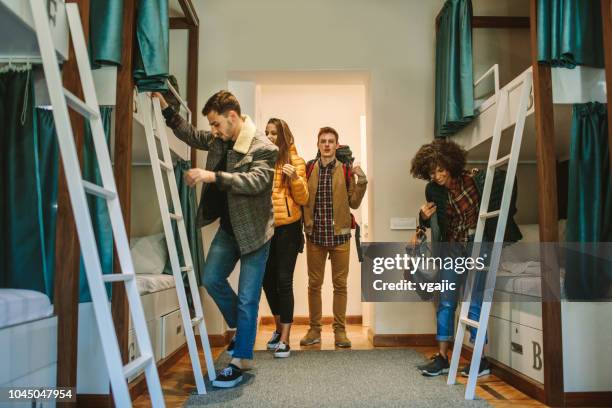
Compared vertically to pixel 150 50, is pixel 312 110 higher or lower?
higher

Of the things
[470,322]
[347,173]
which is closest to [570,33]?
[470,322]

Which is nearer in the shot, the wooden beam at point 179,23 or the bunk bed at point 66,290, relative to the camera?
the bunk bed at point 66,290

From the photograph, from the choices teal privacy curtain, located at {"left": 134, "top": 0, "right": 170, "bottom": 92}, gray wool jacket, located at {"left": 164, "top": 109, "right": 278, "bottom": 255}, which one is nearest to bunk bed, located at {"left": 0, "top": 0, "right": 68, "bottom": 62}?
teal privacy curtain, located at {"left": 134, "top": 0, "right": 170, "bottom": 92}

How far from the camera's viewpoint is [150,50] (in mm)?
2172

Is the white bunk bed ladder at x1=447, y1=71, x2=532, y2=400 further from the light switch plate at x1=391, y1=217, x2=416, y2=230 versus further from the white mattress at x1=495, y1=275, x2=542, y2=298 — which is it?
the light switch plate at x1=391, y1=217, x2=416, y2=230

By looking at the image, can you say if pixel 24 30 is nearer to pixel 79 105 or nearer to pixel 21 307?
pixel 79 105

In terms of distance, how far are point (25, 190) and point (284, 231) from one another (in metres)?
1.49

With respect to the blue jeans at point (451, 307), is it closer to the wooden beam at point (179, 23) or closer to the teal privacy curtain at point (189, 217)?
the teal privacy curtain at point (189, 217)

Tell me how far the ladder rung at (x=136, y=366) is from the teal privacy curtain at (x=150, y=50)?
3.79ft

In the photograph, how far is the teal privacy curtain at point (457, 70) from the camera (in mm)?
3191

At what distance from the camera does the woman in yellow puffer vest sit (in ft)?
9.96

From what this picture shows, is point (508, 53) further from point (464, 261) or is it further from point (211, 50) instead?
point (211, 50)

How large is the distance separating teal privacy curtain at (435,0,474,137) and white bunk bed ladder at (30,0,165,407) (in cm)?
221

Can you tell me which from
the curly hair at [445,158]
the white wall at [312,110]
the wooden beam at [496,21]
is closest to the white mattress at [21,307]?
the curly hair at [445,158]
